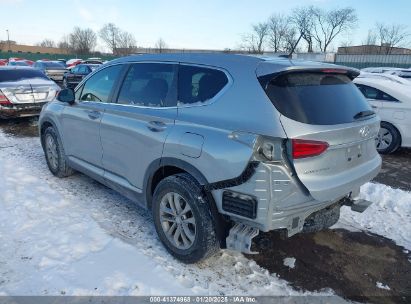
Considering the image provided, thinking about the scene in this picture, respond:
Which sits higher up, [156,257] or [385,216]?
[156,257]

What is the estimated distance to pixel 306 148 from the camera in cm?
259

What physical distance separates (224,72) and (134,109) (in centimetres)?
115

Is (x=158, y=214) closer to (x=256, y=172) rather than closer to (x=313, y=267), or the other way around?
(x=256, y=172)

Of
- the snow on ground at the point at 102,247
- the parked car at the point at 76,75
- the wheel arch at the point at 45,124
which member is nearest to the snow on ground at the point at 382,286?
the snow on ground at the point at 102,247

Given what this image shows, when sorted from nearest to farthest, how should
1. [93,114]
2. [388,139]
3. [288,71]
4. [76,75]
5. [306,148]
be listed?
[306,148] < [288,71] < [93,114] < [388,139] < [76,75]

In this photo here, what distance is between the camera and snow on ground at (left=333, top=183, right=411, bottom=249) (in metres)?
4.06

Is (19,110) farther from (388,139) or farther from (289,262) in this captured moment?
(388,139)

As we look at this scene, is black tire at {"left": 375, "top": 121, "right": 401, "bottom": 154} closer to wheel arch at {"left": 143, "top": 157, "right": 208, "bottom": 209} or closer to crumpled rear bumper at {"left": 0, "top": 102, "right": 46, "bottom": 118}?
wheel arch at {"left": 143, "top": 157, "right": 208, "bottom": 209}

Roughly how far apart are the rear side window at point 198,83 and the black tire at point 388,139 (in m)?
5.67

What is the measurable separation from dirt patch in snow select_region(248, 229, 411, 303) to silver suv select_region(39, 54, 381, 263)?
0.50 meters

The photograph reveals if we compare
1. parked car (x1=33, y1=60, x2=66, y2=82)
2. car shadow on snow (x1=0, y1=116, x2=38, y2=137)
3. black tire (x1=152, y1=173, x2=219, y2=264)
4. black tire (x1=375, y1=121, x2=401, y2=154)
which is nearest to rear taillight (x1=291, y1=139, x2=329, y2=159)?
black tire (x1=152, y1=173, x2=219, y2=264)

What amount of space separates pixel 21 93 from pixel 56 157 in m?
4.58

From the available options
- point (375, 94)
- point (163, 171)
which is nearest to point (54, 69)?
point (375, 94)

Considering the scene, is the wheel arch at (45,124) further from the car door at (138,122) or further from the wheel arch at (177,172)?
the wheel arch at (177,172)
